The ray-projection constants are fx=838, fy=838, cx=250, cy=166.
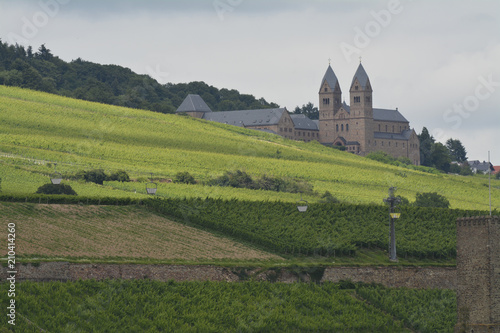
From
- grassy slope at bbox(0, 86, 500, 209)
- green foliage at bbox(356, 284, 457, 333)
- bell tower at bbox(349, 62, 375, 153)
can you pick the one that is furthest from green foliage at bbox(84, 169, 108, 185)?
bell tower at bbox(349, 62, 375, 153)

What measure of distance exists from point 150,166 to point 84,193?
22.4 metres

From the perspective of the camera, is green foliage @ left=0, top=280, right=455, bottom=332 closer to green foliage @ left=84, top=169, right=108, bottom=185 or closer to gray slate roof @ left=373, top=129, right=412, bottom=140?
green foliage @ left=84, top=169, right=108, bottom=185

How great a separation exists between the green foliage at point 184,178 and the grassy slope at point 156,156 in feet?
6.52

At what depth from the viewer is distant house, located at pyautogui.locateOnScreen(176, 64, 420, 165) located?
584ft

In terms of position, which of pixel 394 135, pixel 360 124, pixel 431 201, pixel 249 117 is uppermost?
pixel 249 117

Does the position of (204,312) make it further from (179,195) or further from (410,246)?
(179,195)

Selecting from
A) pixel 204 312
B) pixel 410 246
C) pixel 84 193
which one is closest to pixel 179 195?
pixel 84 193

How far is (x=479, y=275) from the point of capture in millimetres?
38688

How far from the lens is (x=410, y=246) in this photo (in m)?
57.0

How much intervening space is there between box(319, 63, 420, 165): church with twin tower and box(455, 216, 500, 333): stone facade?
443 feet

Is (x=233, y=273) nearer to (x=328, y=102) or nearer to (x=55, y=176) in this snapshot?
(x=55, y=176)

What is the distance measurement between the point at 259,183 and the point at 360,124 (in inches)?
3912

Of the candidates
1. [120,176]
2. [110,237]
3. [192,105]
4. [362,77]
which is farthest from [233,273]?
[192,105]

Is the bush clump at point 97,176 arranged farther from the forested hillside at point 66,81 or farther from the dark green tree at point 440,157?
the dark green tree at point 440,157
